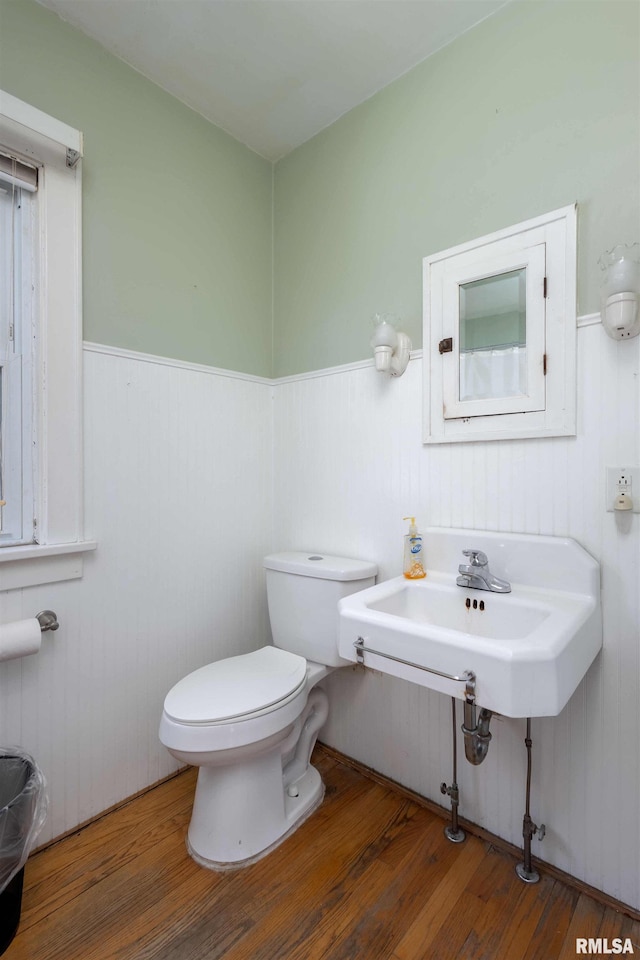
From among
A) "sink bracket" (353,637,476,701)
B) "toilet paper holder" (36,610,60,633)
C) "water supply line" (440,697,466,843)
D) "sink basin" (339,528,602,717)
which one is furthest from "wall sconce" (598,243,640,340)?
"toilet paper holder" (36,610,60,633)

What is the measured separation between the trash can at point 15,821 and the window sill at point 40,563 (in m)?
0.43

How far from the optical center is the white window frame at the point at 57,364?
1.26 metres

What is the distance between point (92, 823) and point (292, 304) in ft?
6.49

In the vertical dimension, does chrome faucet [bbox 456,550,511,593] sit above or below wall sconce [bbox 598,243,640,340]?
below

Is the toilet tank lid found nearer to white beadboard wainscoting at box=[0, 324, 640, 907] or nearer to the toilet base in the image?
white beadboard wainscoting at box=[0, 324, 640, 907]

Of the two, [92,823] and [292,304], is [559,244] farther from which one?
[92,823]

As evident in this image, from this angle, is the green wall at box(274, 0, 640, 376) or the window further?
the window

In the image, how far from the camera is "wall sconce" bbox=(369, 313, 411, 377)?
145 centimetres

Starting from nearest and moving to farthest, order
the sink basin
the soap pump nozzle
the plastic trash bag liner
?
1. the sink basin
2. the plastic trash bag liner
3. the soap pump nozzle

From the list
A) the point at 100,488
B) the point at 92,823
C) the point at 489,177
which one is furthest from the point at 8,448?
the point at 489,177

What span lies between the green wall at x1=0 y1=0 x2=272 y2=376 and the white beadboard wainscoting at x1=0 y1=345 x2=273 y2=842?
0.14 meters

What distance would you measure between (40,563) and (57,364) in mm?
582

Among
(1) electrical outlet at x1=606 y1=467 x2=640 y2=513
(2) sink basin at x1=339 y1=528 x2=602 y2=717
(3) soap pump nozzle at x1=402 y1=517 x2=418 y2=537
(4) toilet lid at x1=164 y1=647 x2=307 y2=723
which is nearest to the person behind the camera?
(2) sink basin at x1=339 y1=528 x2=602 y2=717

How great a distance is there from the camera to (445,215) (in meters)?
1.40
